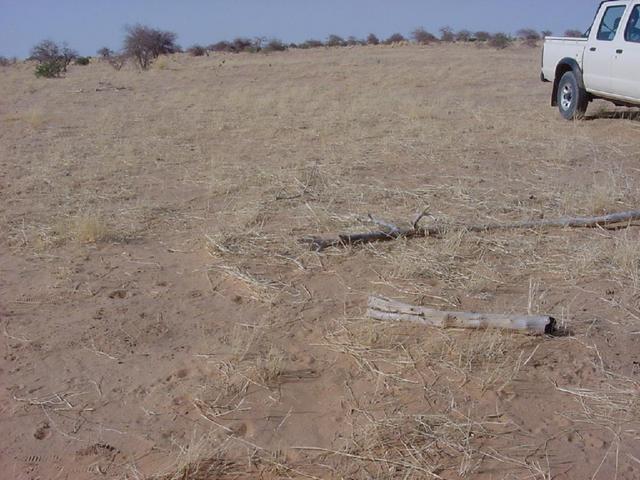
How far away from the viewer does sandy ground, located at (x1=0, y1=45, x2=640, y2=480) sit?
2910 mm

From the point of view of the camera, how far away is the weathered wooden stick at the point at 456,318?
3.62 metres

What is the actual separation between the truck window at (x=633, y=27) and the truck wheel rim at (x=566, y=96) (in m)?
1.57

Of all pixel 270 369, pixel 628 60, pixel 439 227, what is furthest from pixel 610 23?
pixel 270 369

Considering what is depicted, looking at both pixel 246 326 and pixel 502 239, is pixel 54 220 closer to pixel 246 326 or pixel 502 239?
pixel 246 326

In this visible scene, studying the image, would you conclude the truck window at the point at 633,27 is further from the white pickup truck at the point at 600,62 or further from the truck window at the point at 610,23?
the truck window at the point at 610,23

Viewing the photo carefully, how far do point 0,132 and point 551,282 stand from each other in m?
9.92

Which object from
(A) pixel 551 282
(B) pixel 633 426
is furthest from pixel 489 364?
(A) pixel 551 282

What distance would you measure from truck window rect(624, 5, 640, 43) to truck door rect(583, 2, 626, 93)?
0.17m

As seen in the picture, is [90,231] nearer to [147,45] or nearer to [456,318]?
[456,318]

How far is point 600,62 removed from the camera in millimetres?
9992

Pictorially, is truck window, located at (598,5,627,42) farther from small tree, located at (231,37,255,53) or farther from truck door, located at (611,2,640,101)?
small tree, located at (231,37,255,53)

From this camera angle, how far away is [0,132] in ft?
36.9

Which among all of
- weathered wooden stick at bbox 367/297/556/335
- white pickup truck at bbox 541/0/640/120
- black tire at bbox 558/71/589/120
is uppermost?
white pickup truck at bbox 541/0/640/120

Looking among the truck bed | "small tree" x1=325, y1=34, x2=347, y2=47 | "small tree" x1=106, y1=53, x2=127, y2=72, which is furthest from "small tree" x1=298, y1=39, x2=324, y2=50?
the truck bed
